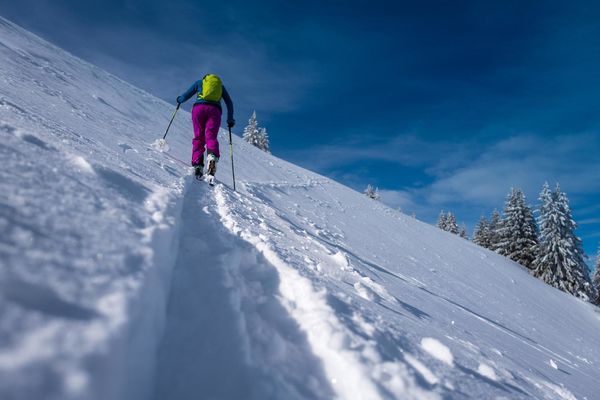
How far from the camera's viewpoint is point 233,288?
7.38ft

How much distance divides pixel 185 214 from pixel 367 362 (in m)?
2.82

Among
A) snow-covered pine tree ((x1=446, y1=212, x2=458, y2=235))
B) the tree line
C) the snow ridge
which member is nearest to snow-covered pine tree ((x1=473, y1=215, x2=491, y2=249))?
snow-covered pine tree ((x1=446, y1=212, x2=458, y2=235))

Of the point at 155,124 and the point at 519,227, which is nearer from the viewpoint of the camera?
the point at 155,124

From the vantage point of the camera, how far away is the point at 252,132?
43719 millimetres

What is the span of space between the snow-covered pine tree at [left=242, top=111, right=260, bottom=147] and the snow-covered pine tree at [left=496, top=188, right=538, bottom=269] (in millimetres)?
30234

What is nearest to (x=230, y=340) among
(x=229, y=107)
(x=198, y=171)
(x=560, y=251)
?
(x=198, y=171)

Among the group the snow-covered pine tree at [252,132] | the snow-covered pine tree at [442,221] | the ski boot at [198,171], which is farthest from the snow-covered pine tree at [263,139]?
the ski boot at [198,171]

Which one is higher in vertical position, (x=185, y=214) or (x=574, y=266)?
(x=574, y=266)

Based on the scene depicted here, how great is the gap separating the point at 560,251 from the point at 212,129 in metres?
33.1

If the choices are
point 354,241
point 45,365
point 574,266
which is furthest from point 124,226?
point 574,266

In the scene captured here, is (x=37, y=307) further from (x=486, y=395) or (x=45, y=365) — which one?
(x=486, y=395)

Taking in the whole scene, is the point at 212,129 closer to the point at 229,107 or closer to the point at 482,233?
the point at 229,107

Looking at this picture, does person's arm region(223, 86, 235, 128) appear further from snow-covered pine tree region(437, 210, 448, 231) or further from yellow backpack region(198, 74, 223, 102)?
snow-covered pine tree region(437, 210, 448, 231)

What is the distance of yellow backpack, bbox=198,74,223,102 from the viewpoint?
7.26 m
